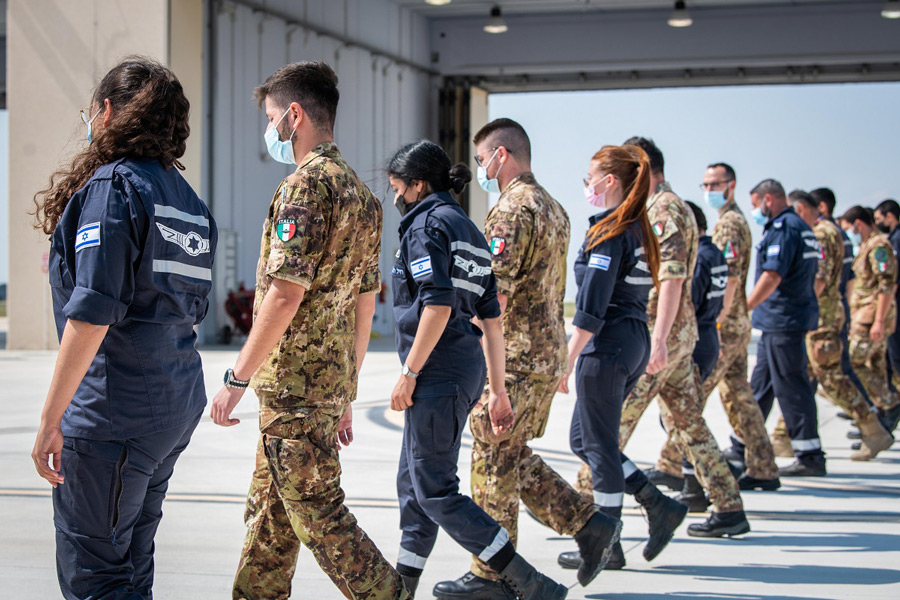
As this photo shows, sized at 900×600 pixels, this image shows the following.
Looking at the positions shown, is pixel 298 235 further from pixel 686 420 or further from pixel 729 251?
pixel 729 251

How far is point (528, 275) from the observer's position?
436cm

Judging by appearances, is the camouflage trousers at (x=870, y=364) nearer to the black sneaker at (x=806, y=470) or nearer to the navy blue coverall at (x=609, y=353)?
the black sneaker at (x=806, y=470)

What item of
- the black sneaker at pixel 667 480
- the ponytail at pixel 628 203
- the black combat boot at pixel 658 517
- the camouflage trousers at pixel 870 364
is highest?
the ponytail at pixel 628 203

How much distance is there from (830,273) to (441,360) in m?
5.89

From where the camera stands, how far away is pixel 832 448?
8773mm

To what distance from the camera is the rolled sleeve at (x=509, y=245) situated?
427cm

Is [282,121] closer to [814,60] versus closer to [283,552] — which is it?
[283,552]

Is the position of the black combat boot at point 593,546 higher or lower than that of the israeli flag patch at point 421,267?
lower

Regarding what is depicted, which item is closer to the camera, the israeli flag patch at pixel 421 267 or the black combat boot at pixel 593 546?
the israeli flag patch at pixel 421 267

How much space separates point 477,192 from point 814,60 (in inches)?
331

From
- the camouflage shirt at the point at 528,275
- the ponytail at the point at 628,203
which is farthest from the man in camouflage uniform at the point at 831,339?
the camouflage shirt at the point at 528,275

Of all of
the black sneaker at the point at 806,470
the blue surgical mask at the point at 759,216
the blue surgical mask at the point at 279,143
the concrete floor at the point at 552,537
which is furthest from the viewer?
the blue surgical mask at the point at 759,216

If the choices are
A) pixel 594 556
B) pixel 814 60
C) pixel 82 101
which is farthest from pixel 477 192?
pixel 594 556

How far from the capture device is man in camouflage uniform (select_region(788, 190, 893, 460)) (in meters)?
8.04
